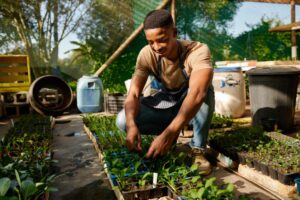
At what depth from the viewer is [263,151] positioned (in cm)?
236

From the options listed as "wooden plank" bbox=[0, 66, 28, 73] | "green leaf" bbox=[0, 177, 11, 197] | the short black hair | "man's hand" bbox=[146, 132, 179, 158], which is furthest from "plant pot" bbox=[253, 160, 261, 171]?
"wooden plank" bbox=[0, 66, 28, 73]

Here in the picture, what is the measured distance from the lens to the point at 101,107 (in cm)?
682

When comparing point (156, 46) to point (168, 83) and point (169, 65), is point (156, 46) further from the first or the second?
point (168, 83)

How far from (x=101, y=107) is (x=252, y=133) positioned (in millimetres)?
4528

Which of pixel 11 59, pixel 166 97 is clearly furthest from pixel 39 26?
pixel 166 97

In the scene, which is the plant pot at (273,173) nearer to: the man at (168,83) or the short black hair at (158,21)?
the man at (168,83)

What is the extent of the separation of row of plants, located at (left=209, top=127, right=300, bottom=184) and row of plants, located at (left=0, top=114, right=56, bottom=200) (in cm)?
147

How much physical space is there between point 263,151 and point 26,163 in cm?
192

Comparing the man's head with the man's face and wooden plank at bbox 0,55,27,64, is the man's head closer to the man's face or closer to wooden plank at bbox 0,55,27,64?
the man's face

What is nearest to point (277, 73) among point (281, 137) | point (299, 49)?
point (281, 137)

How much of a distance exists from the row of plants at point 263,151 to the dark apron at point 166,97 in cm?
59

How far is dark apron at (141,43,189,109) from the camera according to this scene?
251 centimetres

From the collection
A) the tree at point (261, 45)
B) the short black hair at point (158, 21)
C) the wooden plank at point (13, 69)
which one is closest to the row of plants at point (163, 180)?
the short black hair at point (158, 21)

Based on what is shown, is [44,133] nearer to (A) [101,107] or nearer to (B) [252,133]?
(B) [252,133]
